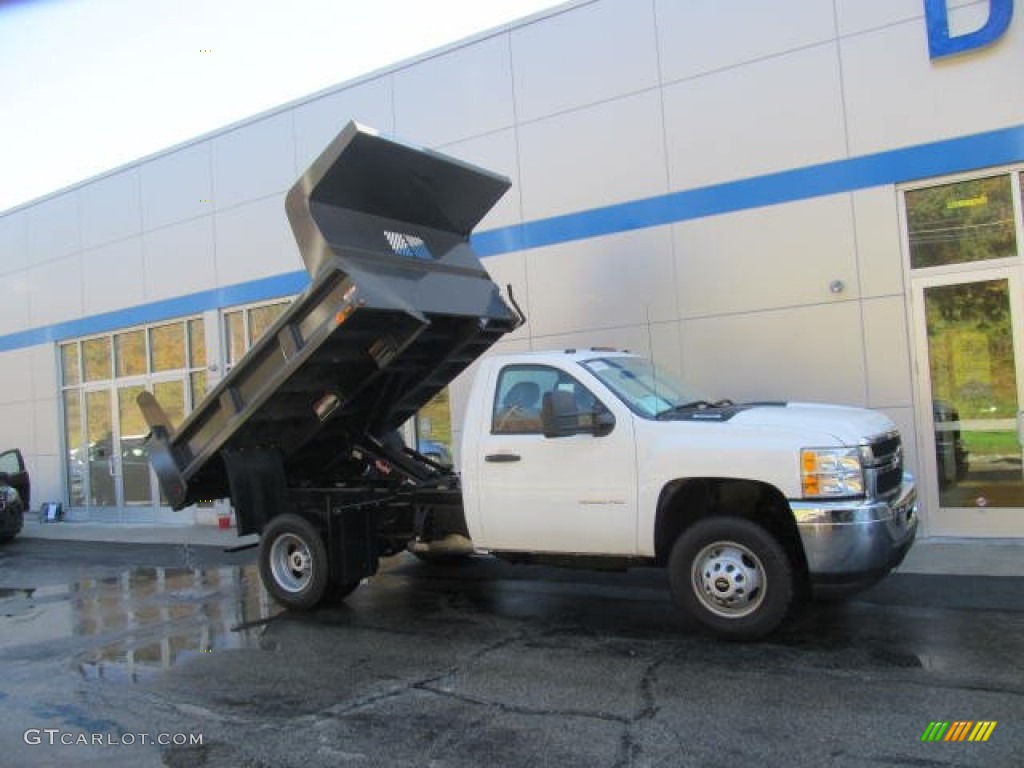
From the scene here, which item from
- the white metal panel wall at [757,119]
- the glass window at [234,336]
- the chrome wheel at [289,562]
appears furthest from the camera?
the glass window at [234,336]

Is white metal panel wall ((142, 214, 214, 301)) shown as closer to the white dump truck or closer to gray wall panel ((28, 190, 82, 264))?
gray wall panel ((28, 190, 82, 264))

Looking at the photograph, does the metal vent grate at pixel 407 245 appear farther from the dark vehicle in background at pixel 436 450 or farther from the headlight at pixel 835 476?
the dark vehicle in background at pixel 436 450

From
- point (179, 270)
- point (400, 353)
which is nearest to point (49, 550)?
point (179, 270)

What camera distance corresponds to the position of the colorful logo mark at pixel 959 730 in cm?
417

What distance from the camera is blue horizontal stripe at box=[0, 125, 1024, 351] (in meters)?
8.98

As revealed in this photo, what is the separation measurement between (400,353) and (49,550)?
363 inches

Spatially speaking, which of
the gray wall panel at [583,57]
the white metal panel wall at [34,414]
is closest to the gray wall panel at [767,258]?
the gray wall panel at [583,57]

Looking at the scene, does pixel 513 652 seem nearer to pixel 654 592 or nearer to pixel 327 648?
pixel 327 648

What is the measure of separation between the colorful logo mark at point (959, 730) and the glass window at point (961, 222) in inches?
245

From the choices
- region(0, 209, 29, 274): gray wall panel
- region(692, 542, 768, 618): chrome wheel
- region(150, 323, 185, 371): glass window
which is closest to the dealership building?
region(150, 323, 185, 371): glass window

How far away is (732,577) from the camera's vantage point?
5.73 m

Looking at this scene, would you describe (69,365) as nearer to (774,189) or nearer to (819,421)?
(774,189)

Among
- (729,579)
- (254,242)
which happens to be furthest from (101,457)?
(729,579)

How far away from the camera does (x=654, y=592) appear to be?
303 inches
